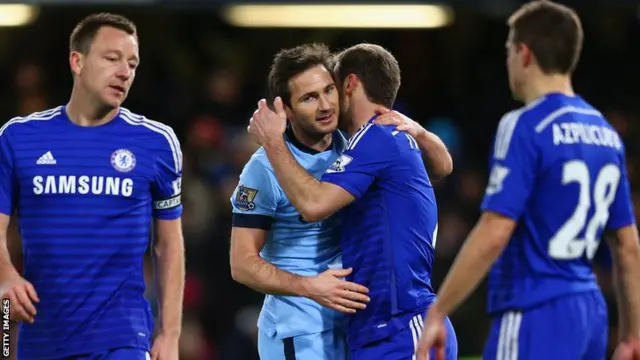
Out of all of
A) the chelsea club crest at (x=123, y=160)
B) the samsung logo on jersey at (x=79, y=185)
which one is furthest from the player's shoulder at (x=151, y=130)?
the samsung logo on jersey at (x=79, y=185)

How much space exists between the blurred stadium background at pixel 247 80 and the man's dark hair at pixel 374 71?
5.71m

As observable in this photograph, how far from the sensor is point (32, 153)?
5.69 m

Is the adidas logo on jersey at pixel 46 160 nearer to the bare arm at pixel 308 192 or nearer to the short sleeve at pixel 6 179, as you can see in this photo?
the short sleeve at pixel 6 179

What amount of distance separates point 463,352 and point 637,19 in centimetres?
553

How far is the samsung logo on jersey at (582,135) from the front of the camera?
4833 millimetres

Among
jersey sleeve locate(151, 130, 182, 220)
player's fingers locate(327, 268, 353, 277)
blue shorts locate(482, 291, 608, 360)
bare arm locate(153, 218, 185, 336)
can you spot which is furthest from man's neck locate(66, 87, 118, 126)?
blue shorts locate(482, 291, 608, 360)

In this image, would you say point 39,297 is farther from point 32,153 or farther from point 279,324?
point 279,324

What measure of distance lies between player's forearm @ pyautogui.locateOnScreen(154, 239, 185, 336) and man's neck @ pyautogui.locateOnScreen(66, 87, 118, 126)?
24.0 inches

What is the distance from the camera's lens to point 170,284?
19.0ft

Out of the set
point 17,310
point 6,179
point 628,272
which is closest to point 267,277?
point 17,310

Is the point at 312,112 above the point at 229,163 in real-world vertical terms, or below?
above

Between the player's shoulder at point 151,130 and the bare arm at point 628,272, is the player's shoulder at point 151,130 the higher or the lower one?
the higher one

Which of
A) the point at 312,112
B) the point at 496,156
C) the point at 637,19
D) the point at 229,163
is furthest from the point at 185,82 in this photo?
the point at 496,156

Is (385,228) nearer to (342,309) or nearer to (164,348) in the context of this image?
(342,309)
